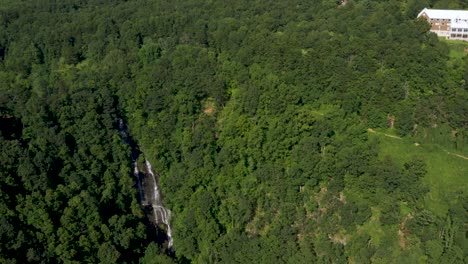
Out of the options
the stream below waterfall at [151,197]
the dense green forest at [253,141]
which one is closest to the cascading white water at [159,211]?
the stream below waterfall at [151,197]

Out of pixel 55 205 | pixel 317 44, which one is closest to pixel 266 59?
pixel 317 44

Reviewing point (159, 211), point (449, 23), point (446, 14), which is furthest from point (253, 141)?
point (446, 14)

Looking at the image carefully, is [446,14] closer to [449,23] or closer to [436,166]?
[449,23]

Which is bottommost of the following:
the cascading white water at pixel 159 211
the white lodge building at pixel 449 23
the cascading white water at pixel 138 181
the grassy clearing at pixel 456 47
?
the cascading white water at pixel 159 211

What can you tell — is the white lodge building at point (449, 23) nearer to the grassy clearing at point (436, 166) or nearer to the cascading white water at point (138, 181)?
the grassy clearing at point (436, 166)

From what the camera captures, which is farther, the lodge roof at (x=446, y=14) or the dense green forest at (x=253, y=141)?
the lodge roof at (x=446, y=14)

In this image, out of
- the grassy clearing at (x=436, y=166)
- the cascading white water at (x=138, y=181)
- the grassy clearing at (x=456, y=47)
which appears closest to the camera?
the grassy clearing at (x=436, y=166)

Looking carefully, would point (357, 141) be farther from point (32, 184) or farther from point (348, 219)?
point (32, 184)
